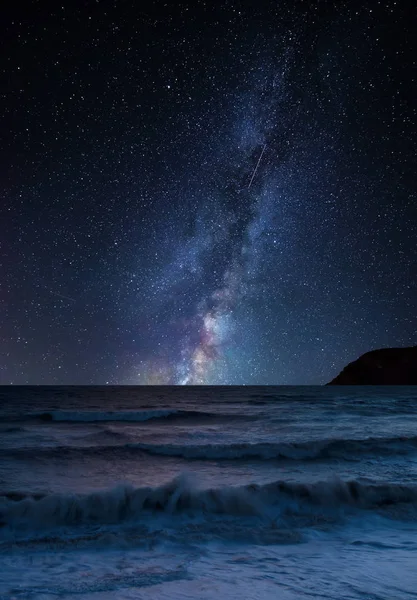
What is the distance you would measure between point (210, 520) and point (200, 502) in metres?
0.85

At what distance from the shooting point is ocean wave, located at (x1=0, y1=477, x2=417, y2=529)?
805cm

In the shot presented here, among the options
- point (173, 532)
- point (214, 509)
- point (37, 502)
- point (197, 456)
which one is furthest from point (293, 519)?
point (197, 456)

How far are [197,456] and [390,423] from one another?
547 inches

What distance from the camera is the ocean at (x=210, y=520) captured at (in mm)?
5117

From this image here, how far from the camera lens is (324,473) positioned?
1126cm

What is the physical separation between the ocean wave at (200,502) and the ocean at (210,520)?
0.03 metres

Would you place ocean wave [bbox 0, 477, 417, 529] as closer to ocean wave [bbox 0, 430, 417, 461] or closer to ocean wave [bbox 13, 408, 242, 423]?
ocean wave [bbox 0, 430, 417, 461]

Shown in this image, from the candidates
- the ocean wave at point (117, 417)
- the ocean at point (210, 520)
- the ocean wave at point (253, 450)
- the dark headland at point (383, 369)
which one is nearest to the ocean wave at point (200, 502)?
the ocean at point (210, 520)

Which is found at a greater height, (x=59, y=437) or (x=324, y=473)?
(x=59, y=437)

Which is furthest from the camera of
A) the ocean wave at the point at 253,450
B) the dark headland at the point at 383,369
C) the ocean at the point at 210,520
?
the dark headland at the point at 383,369

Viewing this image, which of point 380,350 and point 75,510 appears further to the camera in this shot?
point 380,350

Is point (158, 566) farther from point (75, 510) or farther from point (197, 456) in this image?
point (197, 456)

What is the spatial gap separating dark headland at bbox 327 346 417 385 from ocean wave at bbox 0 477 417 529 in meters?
160

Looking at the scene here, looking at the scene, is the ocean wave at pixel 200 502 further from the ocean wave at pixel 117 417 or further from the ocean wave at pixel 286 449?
the ocean wave at pixel 117 417
